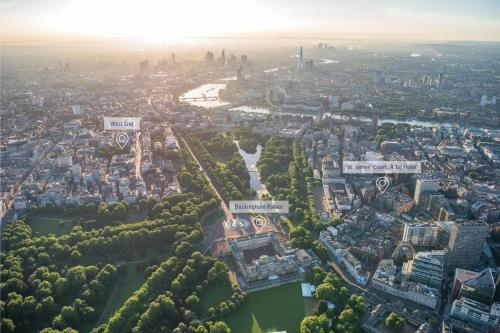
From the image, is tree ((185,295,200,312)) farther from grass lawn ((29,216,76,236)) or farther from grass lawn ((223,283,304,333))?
grass lawn ((29,216,76,236))

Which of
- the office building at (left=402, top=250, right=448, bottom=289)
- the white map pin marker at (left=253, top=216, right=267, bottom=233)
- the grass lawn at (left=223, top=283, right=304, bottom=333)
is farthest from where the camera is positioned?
the white map pin marker at (left=253, top=216, right=267, bottom=233)

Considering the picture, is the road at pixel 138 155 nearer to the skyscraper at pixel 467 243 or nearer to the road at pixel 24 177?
the road at pixel 24 177

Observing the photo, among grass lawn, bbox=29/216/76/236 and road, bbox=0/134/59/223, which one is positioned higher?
road, bbox=0/134/59/223

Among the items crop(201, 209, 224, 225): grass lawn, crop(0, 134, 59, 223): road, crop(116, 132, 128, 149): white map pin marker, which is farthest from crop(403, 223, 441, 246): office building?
crop(116, 132, 128, 149): white map pin marker

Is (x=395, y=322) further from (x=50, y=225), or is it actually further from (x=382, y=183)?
(x=50, y=225)

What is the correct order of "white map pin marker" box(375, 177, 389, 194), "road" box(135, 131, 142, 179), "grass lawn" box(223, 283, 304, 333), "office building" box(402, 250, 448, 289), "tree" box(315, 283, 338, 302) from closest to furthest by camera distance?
"grass lawn" box(223, 283, 304, 333) → "tree" box(315, 283, 338, 302) → "office building" box(402, 250, 448, 289) → "white map pin marker" box(375, 177, 389, 194) → "road" box(135, 131, 142, 179)

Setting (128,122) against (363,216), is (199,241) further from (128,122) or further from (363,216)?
(128,122)

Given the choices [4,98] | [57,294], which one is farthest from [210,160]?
[4,98]
